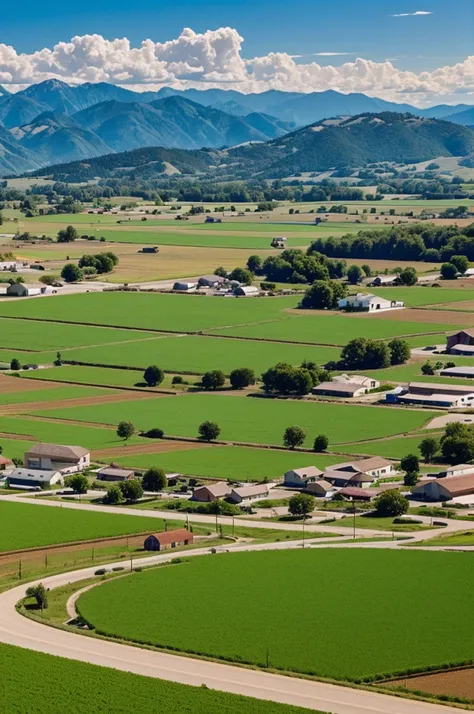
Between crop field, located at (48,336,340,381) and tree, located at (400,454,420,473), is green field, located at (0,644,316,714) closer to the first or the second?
tree, located at (400,454,420,473)

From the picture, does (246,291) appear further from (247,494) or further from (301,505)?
(301,505)

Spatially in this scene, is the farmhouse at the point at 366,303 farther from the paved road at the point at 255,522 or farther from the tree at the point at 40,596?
the tree at the point at 40,596

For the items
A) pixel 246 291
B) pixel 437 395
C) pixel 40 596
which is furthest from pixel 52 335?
pixel 40 596

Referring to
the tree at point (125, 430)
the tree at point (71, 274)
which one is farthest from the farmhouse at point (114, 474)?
the tree at point (71, 274)

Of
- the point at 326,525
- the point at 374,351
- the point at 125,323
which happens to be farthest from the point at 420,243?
the point at 326,525

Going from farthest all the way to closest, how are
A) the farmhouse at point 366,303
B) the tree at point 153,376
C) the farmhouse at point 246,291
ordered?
the farmhouse at point 246,291
the farmhouse at point 366,303
the tree at point 153,376

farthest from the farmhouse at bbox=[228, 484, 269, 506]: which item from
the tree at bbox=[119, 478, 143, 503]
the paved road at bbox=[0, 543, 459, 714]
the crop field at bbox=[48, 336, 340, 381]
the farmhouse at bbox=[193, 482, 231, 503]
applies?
the crop field at bbox=[48, 336, 340, 381]

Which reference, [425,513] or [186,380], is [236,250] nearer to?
[186,380]
